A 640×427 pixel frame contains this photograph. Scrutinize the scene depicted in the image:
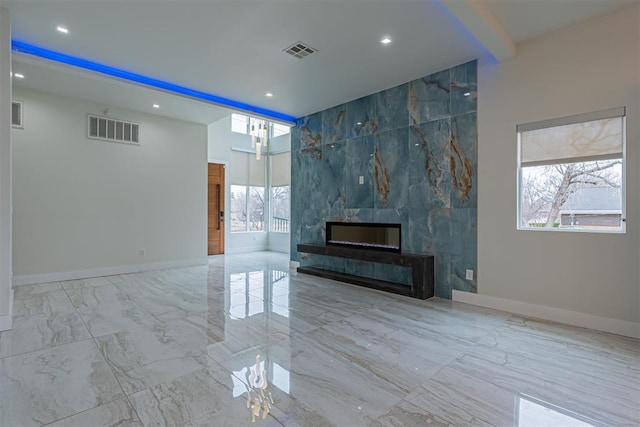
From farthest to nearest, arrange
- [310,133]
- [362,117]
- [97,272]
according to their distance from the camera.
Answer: [310,133] → [97,272] → [362,117]

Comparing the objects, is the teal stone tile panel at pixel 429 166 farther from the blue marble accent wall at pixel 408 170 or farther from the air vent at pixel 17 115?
the air vent at pixel 17 115

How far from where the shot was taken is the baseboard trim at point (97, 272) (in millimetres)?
5079

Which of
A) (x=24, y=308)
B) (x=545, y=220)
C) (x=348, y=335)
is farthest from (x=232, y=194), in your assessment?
(x=545, y=220)

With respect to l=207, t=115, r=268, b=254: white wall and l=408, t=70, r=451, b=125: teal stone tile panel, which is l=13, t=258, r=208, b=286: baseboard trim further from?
l=408, t=70, r=451, b=125: teal stone tile panel

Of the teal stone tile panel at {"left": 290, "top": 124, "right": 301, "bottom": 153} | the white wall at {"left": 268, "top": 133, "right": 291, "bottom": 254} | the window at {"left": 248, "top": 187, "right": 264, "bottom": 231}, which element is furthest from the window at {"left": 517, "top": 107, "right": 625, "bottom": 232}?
the window at {"left": 248, "top": 187, "right": 264, "bottom": 231}

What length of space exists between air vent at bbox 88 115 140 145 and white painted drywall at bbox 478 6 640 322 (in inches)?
236

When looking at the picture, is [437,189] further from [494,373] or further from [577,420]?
[577,420]

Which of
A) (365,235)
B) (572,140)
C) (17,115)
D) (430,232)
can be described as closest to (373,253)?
(365,235)

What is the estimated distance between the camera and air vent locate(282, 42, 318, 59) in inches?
149

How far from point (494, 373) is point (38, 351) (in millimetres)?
3656

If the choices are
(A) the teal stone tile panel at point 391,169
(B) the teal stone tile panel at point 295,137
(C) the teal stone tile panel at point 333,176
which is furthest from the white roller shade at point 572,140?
(B) the teal stone tile panel at point 295,137

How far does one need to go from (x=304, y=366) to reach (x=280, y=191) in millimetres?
7401

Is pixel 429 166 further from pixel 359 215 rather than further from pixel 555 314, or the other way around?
pixel 555 314

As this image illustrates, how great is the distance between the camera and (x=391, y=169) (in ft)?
16.6
